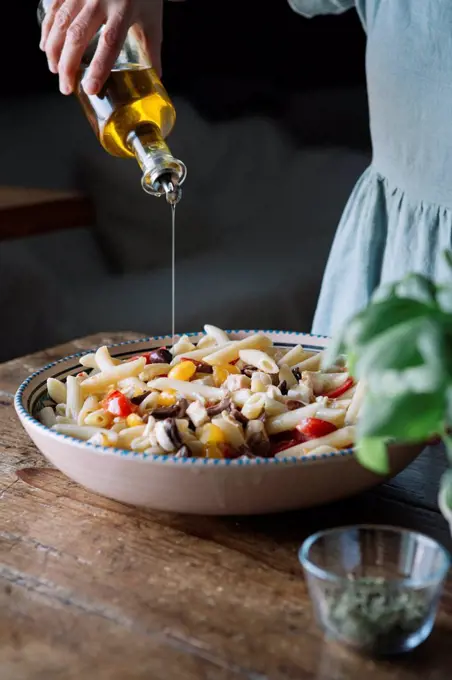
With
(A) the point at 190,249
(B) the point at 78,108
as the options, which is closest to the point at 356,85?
(A) the point at 190,249

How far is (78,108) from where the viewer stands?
109 inches

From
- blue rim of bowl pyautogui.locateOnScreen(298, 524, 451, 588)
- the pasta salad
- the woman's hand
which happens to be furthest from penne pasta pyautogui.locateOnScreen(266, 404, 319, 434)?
the woman's hand

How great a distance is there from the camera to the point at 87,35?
4.04ft

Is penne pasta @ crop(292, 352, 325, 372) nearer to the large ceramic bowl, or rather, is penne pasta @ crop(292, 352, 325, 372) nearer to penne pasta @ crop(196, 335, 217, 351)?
penne pasta @ crop(196, 335, 217, 351)

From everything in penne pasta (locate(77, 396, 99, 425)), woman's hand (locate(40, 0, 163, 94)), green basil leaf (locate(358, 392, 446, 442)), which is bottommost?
penne pasta (locate(77, 396, 99, 425))

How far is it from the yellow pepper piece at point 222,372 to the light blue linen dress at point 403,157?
17.5 inches

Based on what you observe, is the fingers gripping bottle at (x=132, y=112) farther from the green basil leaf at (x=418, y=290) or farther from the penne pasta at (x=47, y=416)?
the green basil leaf at (x=418, y=290)

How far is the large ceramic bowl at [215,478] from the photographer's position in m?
0.86

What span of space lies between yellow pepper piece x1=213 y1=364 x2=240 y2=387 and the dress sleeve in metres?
0.88

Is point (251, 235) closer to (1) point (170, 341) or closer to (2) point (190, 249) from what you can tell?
(2) point (190, 249)

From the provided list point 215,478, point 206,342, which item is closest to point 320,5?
point 206,342

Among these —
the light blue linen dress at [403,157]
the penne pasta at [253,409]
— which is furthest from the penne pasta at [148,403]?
the light blue linen dress at [403,157]

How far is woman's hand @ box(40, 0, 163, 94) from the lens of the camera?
119 cm

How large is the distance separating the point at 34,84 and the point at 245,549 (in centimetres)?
217
